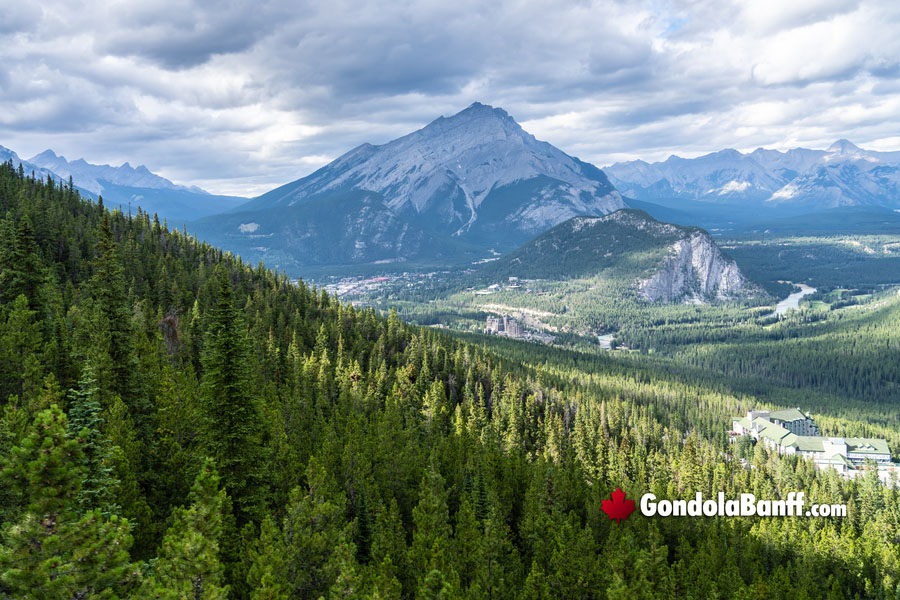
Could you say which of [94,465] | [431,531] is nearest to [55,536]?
[94,465]

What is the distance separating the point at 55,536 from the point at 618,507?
66102 mm

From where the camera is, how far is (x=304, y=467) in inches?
2008

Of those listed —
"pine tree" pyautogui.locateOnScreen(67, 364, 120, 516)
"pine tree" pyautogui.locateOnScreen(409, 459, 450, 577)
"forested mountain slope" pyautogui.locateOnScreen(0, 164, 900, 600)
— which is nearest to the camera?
"forested mountain slope" pyautogui.locateOnScreen(0, 164, 900, 600)

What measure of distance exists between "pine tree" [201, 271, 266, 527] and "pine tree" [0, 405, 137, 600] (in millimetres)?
17984

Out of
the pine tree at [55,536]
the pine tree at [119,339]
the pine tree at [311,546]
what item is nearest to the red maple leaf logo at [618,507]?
the pine tree at [311,546]

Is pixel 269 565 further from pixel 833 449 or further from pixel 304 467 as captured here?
pixel 833 449

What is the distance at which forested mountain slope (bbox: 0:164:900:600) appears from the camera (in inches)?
998

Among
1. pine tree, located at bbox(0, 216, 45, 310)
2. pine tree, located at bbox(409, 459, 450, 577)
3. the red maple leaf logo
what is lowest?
the red maple leaf logo

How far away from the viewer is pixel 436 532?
1817 inches

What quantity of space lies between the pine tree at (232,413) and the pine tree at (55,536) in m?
18.0

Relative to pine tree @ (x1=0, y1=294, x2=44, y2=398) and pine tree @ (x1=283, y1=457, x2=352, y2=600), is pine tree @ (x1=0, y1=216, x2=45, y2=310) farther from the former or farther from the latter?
pine tree @ (x1=283, y1=457, x2=352, y2=600)

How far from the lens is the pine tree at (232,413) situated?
4006 centimetres

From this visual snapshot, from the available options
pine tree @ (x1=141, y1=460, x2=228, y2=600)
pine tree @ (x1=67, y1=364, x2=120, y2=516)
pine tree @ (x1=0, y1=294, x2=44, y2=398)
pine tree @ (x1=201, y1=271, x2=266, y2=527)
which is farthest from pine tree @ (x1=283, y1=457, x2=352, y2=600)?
pine tree @ (x1=0, y1=294, x2=44, y2=398)

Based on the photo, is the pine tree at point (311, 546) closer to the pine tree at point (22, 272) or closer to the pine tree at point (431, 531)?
the pine tree at point (431, 531)
